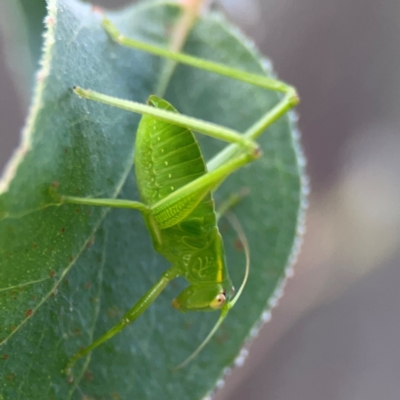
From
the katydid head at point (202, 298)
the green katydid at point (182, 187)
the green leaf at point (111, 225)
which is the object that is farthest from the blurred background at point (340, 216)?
the katydid head at point (202, 298)

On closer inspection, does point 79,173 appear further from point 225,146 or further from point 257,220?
point 257,220

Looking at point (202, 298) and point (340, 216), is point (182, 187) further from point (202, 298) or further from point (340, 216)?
point (340, 216)

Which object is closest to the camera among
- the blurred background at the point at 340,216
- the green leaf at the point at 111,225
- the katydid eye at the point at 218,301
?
the green leaf at the point at 111,225

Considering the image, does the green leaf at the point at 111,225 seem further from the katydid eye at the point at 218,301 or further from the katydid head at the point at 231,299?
the katydid eye at the point at 218,301

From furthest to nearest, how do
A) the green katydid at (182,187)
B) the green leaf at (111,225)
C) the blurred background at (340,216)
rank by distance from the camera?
the blurred background at (340,216)
the green katydid at (182,187)
the green leaf at (111,225)

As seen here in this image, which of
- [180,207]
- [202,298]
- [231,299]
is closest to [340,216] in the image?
[231,299]

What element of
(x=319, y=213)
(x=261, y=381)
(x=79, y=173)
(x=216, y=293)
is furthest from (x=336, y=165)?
(x=79, y=173)

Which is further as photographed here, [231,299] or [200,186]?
[231,299]
